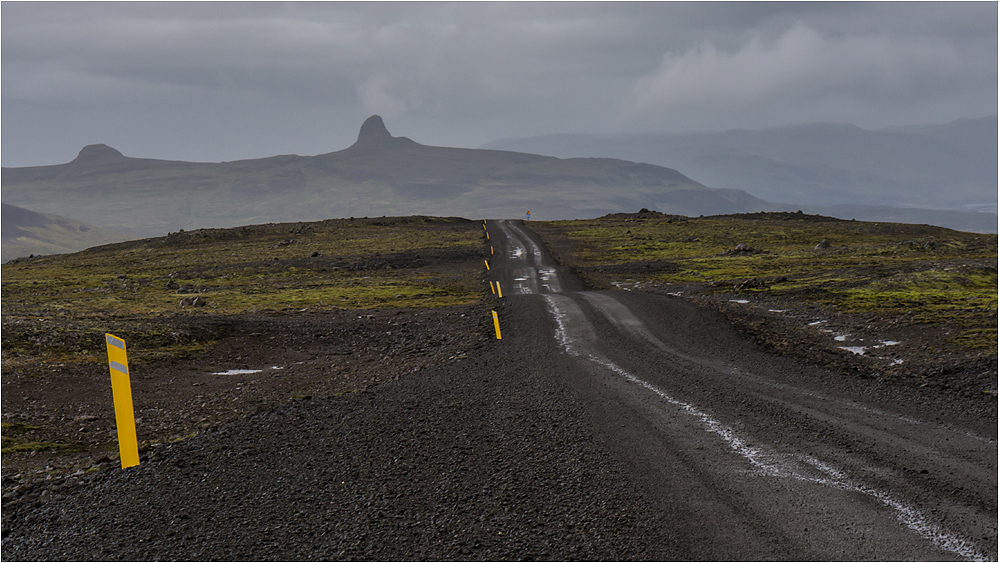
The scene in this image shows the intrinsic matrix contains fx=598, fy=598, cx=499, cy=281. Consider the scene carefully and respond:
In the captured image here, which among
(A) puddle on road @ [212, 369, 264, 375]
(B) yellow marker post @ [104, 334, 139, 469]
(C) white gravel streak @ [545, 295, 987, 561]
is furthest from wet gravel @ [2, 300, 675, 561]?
(A) puddle on road @ [212, 369, 264, 375]

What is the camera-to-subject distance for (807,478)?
8656 mm

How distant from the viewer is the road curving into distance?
23.0 ft

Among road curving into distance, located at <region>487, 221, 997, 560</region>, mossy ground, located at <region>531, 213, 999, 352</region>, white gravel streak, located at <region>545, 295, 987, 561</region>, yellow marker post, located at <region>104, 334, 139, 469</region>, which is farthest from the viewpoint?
mossy ground, located at <region>531, 213, 999, 352</region>

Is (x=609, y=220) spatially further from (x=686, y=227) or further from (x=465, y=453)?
(x=465, y=453)

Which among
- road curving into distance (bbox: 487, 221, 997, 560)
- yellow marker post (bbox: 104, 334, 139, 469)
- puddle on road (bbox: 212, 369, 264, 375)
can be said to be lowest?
road curving into distance (bbox: 487, 221, 997, 560)

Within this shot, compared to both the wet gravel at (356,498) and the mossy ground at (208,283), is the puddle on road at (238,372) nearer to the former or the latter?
the mossy ground at (208,283)

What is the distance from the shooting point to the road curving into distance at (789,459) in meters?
7.00

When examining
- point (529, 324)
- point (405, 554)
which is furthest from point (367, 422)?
point (529, 324)

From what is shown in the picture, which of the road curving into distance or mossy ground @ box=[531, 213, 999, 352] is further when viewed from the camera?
mossy ground @ box=[531, 213, 999, 352]

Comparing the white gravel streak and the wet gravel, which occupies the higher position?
the wet gravel

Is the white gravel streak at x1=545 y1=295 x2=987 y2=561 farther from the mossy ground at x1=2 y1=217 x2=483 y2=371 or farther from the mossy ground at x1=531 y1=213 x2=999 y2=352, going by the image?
the mossy ground at x1=2 y1=217 x2=483 y2=371

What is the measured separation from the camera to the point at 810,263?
53062 mm

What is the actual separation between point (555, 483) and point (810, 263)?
171 ft

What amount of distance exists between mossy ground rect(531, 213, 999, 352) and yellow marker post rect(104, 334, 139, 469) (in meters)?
21.4
